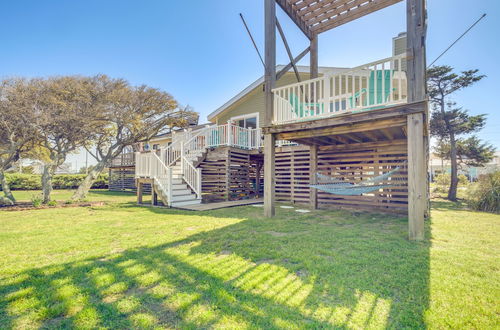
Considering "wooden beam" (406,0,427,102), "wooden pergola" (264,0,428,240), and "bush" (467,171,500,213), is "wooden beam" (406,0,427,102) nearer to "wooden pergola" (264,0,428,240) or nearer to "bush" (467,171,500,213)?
"wooden pergola" (264,0,428,240)

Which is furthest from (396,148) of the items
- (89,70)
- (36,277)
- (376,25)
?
(89,70)

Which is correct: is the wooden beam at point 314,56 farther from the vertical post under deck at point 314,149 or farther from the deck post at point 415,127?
the deck post at point 415,127

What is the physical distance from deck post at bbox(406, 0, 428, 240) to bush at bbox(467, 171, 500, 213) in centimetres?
536

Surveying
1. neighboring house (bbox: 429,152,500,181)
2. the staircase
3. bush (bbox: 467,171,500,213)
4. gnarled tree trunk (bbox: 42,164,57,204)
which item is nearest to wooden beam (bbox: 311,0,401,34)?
the staircase

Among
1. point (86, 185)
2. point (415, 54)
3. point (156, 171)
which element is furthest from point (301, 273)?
point (86, 185)

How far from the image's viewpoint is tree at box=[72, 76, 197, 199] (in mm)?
10047

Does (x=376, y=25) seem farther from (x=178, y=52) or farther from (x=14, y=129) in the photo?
(x=14, y=129)

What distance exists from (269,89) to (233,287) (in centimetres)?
462

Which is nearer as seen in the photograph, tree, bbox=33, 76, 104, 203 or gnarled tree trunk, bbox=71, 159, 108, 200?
tree, bbox=33, 76, 104, 203

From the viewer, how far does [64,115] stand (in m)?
8.60

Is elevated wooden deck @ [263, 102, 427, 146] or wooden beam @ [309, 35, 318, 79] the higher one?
wooden beam @ [309, 35, 318, 79]

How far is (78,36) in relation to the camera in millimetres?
10352

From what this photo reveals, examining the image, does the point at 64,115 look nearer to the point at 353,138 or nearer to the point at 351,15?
the point at 353,138

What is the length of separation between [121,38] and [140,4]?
7.94 ft
